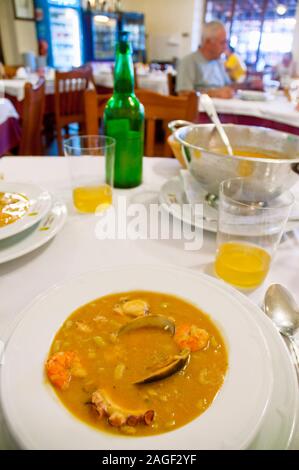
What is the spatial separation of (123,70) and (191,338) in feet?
2.44

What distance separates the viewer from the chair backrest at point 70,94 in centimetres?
330

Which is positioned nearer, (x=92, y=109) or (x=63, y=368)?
(x=63, y=368)

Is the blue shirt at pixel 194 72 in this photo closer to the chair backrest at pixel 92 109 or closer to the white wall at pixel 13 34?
the chair backrest at pixel 92 109

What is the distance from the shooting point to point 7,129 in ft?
7.78

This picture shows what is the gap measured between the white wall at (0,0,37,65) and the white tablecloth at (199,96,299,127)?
5144 millimetres

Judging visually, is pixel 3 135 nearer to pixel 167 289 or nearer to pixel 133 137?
pixel 133 137

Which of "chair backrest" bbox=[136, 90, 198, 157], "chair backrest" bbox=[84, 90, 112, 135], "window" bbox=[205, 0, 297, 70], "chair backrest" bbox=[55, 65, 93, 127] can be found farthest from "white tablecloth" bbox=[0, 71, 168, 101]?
"window" bbox=[205, 0, 297, 70]

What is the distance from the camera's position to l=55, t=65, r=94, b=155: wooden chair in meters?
3.31

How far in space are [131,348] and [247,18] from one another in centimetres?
910

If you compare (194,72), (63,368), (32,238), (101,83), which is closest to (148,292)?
(63,368)

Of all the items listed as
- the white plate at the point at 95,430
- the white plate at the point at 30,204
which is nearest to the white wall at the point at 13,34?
the white plate at the point at 30,204

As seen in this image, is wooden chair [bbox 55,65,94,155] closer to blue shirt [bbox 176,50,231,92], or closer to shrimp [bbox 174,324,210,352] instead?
blue shirt [bbox 176,50,231,92]

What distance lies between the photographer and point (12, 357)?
0.38 m

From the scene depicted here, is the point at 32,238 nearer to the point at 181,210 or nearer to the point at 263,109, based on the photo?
the point at 181,210
